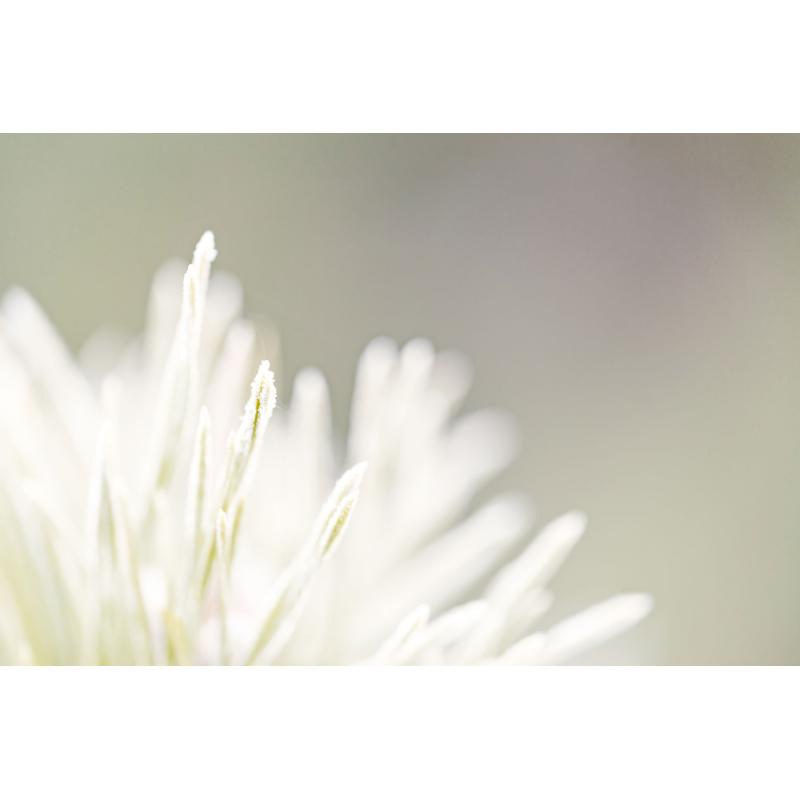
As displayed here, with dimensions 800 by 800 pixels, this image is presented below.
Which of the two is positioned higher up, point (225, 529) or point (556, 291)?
point (556, 291)

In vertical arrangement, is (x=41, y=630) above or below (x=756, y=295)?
below

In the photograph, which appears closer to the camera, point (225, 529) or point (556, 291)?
point (225, 529)

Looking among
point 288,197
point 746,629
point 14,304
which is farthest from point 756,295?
point 14,304
